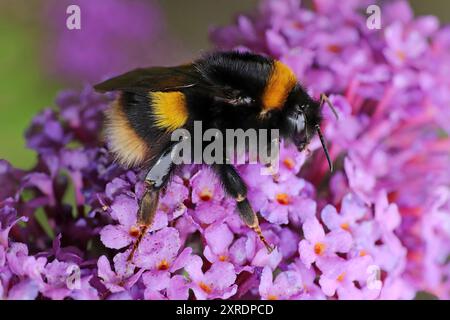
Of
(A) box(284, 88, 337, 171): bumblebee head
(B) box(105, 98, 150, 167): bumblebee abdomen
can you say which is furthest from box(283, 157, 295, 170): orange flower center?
(B) box(105, 98, 150, 167): bumblebee abdomen

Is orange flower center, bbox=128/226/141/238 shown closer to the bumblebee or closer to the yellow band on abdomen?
the bumblebee

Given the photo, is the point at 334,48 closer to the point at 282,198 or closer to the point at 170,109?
the point at 282,198

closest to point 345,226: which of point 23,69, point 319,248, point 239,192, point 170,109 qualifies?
point 319,248

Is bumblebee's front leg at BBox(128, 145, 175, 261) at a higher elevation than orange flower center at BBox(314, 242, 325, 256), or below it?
higher

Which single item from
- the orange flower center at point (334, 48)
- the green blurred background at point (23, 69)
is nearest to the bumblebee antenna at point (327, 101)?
the orange flower center at point (334, 48)
